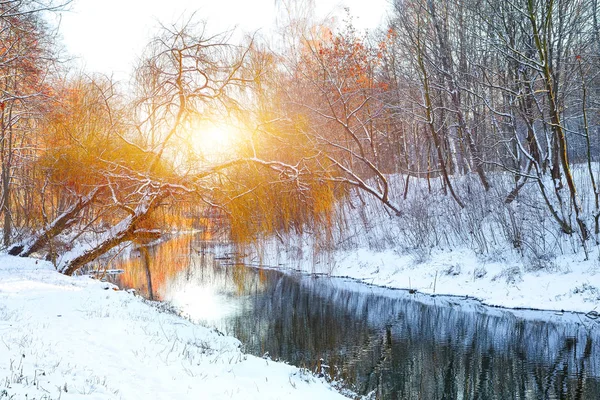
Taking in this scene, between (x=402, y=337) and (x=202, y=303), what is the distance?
255 inches

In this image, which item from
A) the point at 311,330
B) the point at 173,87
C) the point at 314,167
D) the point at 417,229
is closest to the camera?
the point at 311,330

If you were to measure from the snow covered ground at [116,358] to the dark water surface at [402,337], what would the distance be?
163 cm

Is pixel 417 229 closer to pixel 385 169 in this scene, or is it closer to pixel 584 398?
pixel 584 398

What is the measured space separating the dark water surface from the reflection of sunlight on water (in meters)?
0.03

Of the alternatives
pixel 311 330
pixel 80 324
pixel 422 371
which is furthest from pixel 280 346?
pixel 80 324

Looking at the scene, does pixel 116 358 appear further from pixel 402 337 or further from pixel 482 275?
pixel 482 275

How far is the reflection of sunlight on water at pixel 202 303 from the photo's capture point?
12.5m

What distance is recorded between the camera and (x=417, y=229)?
59.1 ft

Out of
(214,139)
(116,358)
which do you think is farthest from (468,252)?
(116,358)

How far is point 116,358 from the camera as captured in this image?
565 cm

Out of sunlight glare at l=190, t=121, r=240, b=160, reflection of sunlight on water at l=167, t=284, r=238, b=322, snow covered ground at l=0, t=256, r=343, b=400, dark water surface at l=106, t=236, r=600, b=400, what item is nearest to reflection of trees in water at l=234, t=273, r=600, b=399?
dark water surface at l=106, t=236, r=600, b=400

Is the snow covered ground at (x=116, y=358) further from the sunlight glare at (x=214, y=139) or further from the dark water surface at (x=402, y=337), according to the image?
the sunlight glare at (x=214, y=139)

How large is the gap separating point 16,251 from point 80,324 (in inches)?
471

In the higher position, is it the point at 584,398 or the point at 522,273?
the point at 522,273
